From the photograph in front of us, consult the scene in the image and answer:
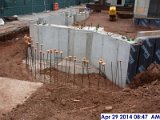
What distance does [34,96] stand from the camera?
695 centimetres

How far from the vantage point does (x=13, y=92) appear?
749cm

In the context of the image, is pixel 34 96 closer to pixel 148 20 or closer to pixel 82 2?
pixel 148 20

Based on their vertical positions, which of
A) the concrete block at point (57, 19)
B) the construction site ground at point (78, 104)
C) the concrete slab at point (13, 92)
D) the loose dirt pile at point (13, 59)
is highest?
the concrete block at point (57, 19)

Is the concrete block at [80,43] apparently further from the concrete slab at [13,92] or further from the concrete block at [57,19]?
the concrete slab at [13,92]

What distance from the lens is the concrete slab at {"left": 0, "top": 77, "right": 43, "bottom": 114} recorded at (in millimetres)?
6730

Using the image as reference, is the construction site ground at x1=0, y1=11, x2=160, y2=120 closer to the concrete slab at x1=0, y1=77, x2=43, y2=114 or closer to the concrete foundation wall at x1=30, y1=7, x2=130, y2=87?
the concrete slab at x1=0, y1=77, x2=43, y2=114

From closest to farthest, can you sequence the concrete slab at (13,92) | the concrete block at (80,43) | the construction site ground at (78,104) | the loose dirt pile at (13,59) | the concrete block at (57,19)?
the construction site ground at (78,104) < the concrete slab at (13,92) < the loose dirt pile at (13,59) < the concrete block at (80,43) < the concrete block at (57,19)

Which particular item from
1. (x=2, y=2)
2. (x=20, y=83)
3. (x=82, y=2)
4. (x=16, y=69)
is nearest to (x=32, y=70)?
(x=16, y=69)

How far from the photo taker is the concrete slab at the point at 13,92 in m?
6.73

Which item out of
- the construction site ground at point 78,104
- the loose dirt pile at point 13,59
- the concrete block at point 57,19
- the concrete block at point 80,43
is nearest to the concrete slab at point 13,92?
the construction site ground at point 78,104

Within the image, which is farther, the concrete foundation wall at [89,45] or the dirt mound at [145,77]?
the concrete foundation wall at [89,45]

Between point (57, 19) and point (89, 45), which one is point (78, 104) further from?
point (57, 19)

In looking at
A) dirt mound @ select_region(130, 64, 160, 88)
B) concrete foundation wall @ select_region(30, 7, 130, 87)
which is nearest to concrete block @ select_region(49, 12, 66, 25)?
concrete foundation wall @ select_region(30, 7, 130, 87)

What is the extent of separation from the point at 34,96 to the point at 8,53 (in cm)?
754
